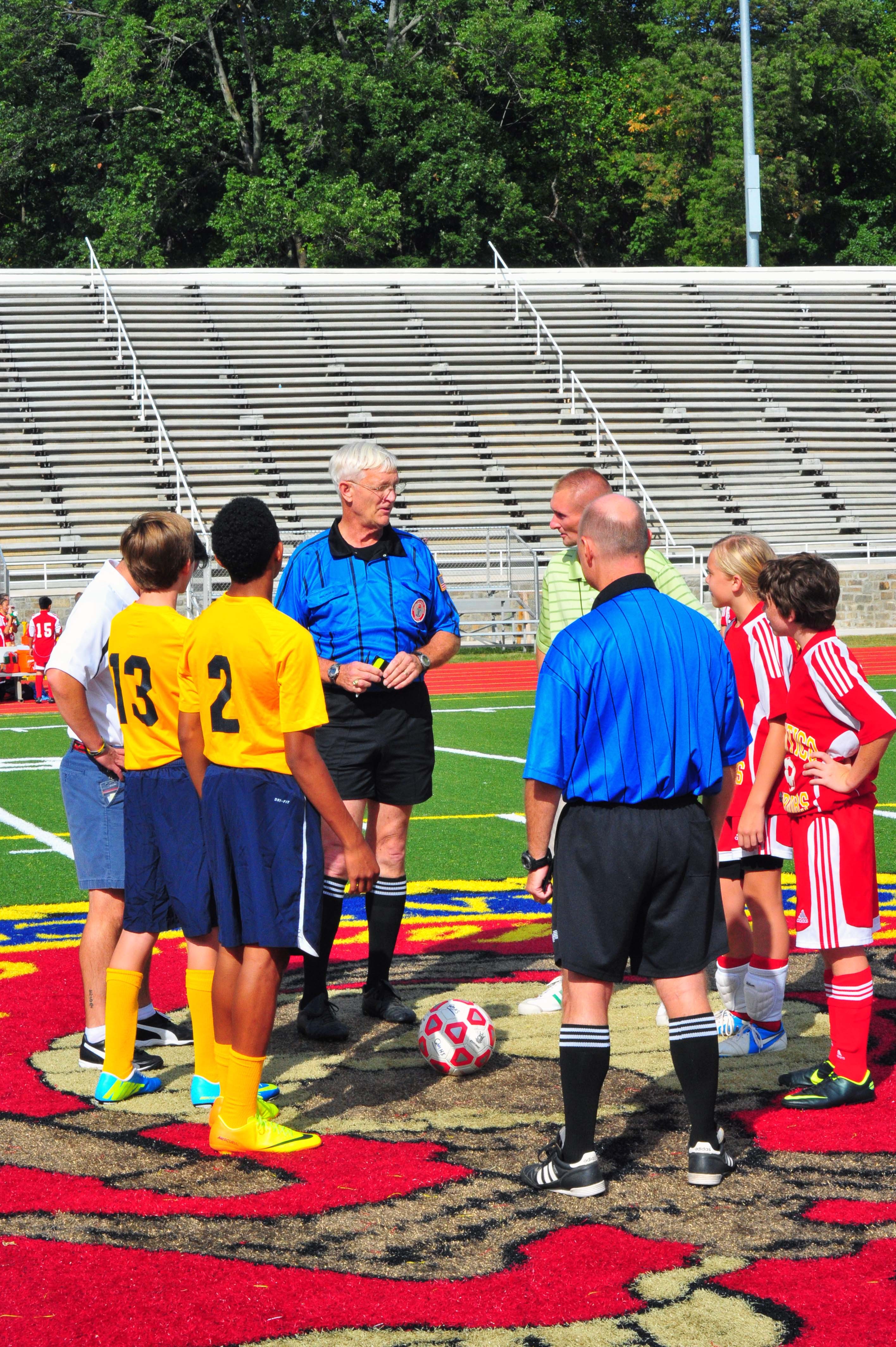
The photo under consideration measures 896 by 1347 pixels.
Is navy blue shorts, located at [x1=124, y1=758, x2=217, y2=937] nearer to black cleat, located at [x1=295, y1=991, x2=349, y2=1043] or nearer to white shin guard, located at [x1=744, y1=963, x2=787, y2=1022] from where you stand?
black cleat, located at [x1=295, y1=991, x2=349, y2=1043]

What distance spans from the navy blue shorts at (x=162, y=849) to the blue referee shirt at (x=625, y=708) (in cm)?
131

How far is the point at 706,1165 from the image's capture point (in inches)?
150

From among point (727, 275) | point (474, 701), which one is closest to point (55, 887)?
point (474, 701)

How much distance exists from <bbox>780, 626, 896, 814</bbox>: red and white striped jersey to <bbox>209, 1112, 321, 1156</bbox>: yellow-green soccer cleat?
6.01 ft

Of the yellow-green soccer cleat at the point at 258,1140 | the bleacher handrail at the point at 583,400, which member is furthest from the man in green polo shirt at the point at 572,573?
the bleacher handrail at the point at 583,400

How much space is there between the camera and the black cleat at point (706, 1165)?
3.80 m

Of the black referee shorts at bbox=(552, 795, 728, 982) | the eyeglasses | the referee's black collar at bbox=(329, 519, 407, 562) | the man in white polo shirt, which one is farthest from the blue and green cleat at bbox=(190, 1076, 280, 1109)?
the eyeglasses

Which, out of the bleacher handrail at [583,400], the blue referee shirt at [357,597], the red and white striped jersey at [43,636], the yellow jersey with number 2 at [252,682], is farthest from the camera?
the bleacher handrail at [583,400]

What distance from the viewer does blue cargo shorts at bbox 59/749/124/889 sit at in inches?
196

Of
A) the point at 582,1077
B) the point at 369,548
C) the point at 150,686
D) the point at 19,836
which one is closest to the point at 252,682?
the point at 150,686

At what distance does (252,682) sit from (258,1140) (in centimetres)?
129

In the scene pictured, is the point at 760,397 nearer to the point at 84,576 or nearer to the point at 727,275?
the point at 727,275

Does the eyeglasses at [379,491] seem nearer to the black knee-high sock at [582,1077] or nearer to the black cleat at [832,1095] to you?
the black knee-high sock at [582,1077]

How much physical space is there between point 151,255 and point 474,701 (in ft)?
87.5
